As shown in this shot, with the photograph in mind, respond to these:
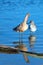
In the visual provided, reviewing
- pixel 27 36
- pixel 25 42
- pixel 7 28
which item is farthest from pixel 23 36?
pixel 7 28

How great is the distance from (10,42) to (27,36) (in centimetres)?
87

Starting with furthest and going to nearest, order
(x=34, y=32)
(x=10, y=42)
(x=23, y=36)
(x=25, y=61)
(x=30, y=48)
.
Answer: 1. (x=34, y=32)
2. (x=23, y=36)
3. (x=10, y=42)
4. (x=30, y=48)
5. (x=25, y=61)

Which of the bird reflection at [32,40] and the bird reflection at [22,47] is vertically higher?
the bird reflection at [32,40]

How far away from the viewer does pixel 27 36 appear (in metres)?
8.33

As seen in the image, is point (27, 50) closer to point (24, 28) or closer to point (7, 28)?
point (24, 28)

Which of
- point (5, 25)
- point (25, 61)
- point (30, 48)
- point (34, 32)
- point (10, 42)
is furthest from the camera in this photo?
point (5, 25)

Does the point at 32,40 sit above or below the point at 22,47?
above

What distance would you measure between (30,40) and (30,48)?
93cm

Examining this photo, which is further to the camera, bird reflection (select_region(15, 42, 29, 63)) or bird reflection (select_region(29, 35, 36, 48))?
bird reflection (select_region(29, 35, 36, 48))

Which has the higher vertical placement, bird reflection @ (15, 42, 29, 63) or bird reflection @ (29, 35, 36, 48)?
bird reflection @ (29, 35, 36, 48)

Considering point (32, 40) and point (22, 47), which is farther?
point (32, 40)

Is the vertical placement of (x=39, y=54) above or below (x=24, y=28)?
below

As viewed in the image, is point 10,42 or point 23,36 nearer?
point 10,42

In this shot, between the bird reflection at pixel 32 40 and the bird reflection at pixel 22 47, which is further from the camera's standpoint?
the bird reflection at pixel 32 40
